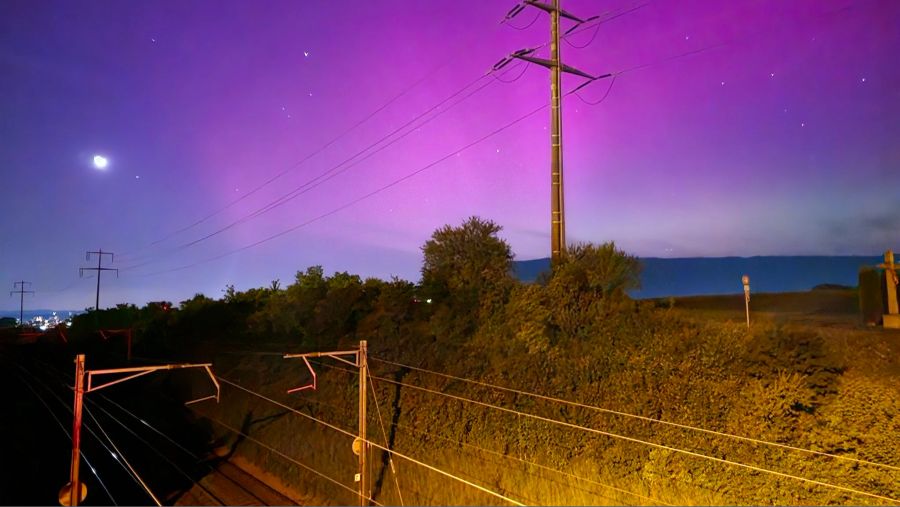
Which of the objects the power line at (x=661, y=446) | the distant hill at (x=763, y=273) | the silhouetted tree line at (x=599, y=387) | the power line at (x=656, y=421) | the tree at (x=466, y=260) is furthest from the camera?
the distant hill at (x=763, y=273)

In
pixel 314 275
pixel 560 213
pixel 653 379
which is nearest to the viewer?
pixel 653 379

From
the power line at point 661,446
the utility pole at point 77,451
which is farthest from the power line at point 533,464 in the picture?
the utility pole at point 77,451

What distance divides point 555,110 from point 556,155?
51.3 inches

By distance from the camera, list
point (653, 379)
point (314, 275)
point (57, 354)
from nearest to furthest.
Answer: point (653, 379), point (314, 275), point (57, 354)

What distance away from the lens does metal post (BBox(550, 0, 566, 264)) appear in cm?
1427

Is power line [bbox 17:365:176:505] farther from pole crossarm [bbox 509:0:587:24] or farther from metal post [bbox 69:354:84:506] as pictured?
pole crossarm [bbox 509:0:587:24]

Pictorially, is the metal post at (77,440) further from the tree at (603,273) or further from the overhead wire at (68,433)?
the tree at (603,273)

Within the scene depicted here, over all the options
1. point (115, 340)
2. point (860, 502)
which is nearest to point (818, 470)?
point (860, 502)

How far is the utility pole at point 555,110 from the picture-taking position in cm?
1428

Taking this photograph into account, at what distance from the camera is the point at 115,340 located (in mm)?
50000

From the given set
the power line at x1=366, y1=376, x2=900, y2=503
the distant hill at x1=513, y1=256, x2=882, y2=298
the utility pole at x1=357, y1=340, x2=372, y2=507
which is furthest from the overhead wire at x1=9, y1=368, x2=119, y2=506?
the distant hill at x1=513, y1=256, x2=882, y2=298

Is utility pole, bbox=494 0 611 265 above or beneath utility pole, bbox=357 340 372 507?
above

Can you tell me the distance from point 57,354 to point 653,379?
65.9m

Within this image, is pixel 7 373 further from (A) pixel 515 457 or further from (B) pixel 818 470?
(B) pixel 818 470
